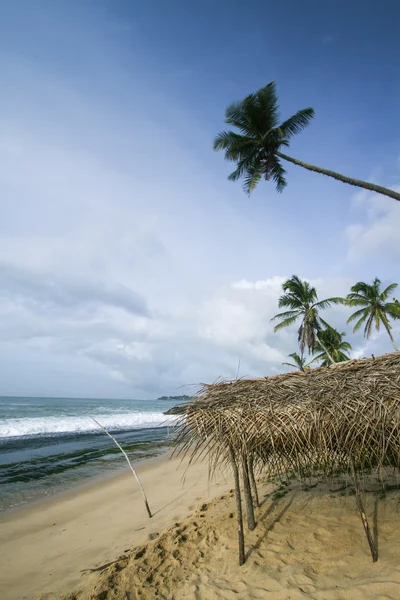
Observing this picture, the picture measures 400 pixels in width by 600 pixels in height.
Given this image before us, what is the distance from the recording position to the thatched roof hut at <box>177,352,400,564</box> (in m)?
3.71

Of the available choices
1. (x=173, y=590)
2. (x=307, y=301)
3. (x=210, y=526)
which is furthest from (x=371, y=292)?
(x=173, y=590)

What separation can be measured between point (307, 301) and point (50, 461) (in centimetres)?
1860

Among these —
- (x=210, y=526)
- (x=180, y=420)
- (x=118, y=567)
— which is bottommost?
(x=118, y=567)

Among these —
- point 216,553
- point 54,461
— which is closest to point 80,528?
point 216,553

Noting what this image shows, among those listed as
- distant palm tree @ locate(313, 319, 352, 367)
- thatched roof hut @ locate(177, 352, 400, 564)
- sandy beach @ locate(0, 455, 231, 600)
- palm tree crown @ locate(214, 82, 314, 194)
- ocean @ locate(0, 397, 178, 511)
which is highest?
palm tree crown @ locate(214, 82, 314, 194)

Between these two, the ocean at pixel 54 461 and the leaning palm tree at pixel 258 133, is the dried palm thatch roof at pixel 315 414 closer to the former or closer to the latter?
the ocean at pixel 54 461

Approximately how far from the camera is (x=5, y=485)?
33.5 ft

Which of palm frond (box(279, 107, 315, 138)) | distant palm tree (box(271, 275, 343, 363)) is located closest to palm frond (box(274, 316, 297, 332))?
distant palm tree (box(271, 275, 343, 363))

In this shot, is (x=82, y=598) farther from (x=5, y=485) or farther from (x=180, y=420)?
(x=5, y=485)

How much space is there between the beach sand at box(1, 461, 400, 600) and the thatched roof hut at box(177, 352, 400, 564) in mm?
1099

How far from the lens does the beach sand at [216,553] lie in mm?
4020

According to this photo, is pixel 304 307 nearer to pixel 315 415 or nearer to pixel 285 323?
pixel 285 323

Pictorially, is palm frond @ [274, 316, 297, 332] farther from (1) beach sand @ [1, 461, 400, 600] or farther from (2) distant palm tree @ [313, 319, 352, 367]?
(1) beach sand @ [1, 461, 400, 600]

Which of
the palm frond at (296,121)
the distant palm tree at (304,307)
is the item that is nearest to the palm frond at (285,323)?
the distant palm tree at (304,307)
